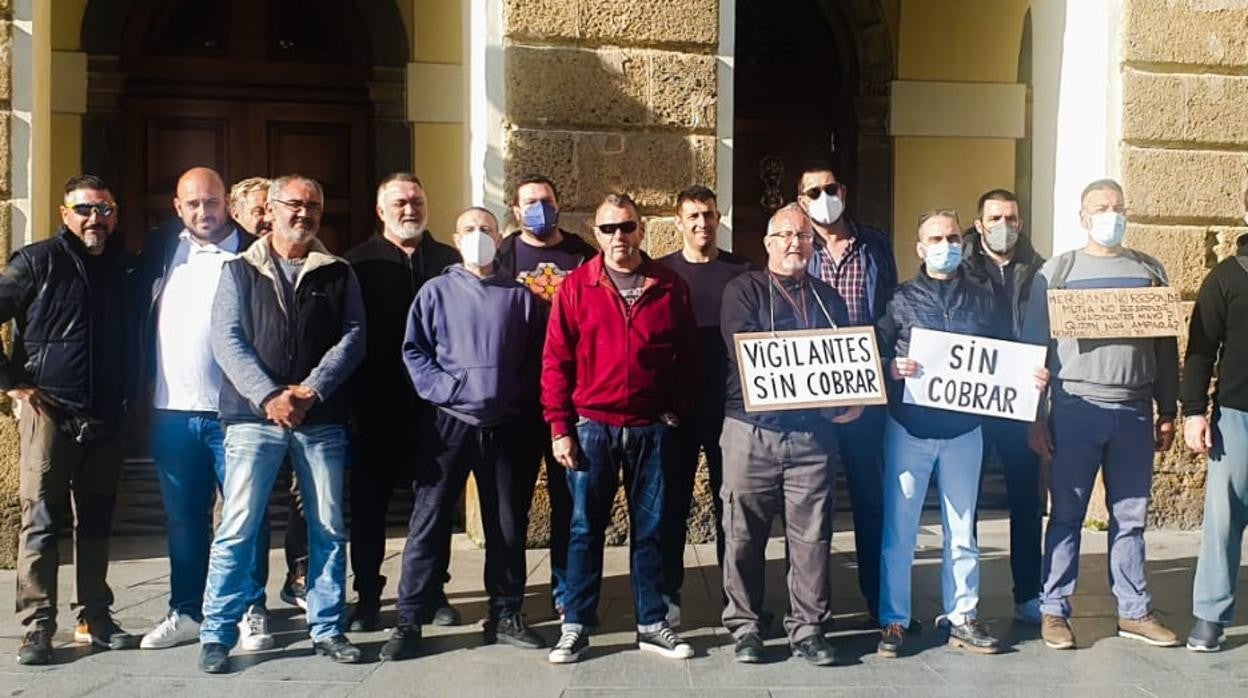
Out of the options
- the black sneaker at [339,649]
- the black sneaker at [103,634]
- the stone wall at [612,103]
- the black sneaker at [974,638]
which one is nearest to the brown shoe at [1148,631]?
the black sneaker at [974,638]

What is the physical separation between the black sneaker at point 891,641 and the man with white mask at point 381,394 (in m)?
2.04

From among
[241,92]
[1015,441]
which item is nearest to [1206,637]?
[1015,441]

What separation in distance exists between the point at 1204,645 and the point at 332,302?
3.62m

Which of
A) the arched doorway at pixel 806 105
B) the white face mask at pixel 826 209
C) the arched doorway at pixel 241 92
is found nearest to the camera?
the white face mask at pixel 826 209

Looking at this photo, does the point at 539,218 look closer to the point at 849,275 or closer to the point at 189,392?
the point at 849,275

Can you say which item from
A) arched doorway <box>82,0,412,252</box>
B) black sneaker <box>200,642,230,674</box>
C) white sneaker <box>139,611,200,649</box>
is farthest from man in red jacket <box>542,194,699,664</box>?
arched doorway <box>82,0,412,252</box>

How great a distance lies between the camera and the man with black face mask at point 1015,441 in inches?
223

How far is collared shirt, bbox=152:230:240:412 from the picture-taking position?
5.22 metres

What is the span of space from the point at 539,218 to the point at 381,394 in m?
1.00

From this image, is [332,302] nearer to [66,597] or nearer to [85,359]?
[85,359]

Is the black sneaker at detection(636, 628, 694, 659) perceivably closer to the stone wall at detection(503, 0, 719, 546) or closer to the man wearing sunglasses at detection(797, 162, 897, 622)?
the man wearing sunglasses at detection(797, 162, 897, 622)

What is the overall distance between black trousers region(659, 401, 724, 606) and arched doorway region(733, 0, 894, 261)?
5.76 meters

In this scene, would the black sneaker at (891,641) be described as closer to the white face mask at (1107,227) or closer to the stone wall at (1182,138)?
the white face mask at (1107,227)

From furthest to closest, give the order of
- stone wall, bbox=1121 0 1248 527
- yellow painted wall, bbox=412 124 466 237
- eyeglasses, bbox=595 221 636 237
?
1. yellow painted wall, bbox=412 124 466 237
2. stone wall, bbox=1121 0 1248 527
3. eyeglasses, bbox=595 221 636 237
